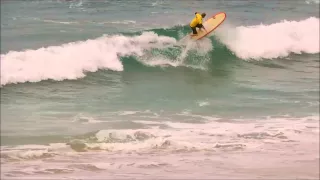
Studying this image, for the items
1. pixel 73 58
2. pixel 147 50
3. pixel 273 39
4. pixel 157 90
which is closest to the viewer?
pixel 157 90

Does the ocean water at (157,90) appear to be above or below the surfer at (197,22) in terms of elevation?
below

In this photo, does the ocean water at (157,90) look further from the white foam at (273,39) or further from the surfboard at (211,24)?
the surfboard at (211,24)

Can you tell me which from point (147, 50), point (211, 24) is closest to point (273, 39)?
point (211, 24)

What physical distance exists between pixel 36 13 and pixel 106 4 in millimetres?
1033

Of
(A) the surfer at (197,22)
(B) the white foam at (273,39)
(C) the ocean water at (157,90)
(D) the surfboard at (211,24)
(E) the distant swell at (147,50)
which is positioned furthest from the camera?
(B) the white foam at (273,39)

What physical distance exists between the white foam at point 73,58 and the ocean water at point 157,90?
0.01 metres

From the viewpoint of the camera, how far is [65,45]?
7.00 m

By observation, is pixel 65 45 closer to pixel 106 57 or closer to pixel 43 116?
pixel 106 57

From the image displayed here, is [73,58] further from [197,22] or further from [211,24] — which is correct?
[211,24]

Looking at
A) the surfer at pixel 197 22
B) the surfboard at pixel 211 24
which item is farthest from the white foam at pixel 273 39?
the surfer at pixel 197 22

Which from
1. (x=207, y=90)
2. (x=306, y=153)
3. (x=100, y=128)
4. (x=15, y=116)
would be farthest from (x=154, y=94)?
(x=306, y=153)

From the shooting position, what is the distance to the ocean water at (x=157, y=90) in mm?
4570

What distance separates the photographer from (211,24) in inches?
271

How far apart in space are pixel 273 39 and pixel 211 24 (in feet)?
4.87
